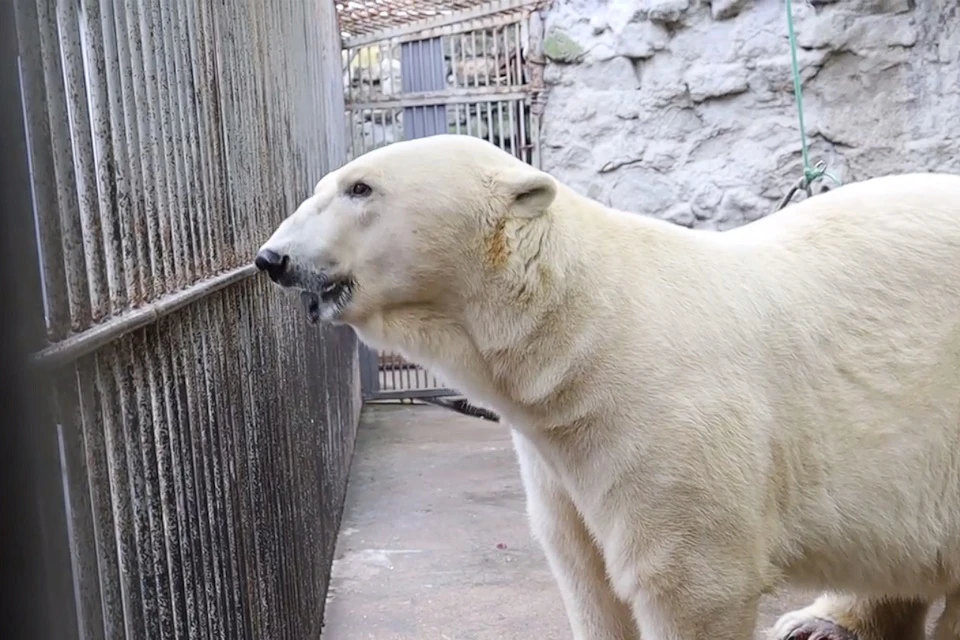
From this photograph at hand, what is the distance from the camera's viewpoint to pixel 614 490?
2146mm

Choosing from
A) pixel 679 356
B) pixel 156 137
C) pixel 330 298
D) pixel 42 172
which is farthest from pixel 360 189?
pixel 42 172

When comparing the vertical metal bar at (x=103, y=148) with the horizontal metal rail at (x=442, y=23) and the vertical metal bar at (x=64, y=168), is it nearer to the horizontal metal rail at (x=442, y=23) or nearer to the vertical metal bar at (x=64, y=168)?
the vertical metal bar at (x=64, y=168)

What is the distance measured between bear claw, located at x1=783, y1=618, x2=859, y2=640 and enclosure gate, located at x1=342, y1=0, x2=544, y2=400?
4.28 meters

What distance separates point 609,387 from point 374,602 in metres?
2.00

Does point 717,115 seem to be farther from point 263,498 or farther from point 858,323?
point 263,498

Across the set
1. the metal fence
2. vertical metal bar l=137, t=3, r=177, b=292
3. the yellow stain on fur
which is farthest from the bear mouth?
vertical metal bar l=137, t=3, r=177, b=292

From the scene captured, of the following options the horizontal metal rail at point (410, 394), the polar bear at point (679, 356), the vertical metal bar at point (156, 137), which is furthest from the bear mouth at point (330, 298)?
the horizontal metal rail at point (410, 394)

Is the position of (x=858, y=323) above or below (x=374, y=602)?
above

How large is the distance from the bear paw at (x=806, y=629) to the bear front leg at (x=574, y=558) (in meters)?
0.97

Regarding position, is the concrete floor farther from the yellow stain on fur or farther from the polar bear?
the yellow stain on fur

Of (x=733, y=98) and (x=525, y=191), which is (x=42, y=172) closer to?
(x=525, y=191)

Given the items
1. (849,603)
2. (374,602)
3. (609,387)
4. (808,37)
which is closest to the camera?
(609,387)

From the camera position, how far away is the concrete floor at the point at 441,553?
354 cm

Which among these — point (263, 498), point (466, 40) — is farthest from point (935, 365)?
point (466, 40)
